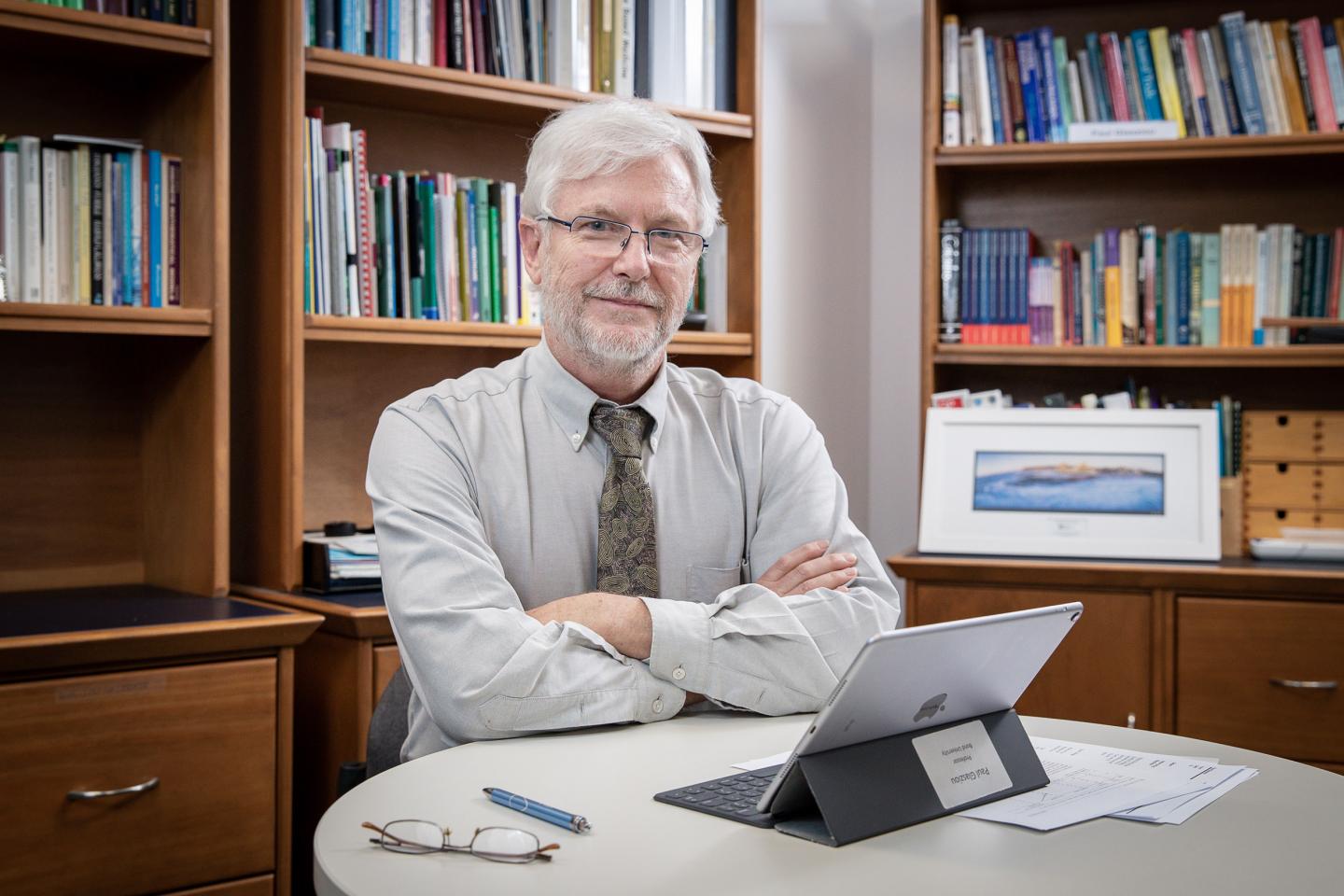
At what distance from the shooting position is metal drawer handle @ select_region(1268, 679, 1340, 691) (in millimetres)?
2434

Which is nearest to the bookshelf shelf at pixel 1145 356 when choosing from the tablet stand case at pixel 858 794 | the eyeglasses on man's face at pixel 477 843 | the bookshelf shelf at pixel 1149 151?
the bookshelf shelf at pixel 1149 151

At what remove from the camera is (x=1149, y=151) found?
2.83 metres

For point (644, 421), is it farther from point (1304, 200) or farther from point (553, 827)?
point (1304, 200)

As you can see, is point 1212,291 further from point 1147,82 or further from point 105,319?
point 105,319

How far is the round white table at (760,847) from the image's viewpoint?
0.90 meters

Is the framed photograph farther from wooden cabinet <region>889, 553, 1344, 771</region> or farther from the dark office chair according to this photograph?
the dark office chair

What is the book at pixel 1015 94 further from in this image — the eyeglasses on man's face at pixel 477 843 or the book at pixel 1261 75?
the eyeglasses on man's face at pixel 477 843

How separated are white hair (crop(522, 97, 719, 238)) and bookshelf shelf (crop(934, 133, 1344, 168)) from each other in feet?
4.27

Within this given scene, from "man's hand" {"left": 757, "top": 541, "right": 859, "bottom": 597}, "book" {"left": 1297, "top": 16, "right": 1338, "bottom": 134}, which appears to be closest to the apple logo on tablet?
"man's hand" {"left": 757, "top": 541, "right": 859, "bottom": 597}

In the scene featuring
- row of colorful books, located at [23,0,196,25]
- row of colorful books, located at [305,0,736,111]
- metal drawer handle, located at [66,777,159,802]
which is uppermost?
row of colorful books, located at [305,0,736,111]

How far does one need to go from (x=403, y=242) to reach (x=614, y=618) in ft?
4.06

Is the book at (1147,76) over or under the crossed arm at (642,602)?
over

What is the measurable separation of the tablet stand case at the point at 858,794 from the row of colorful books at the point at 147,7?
6.03ft

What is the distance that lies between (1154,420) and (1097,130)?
27.0 inches
